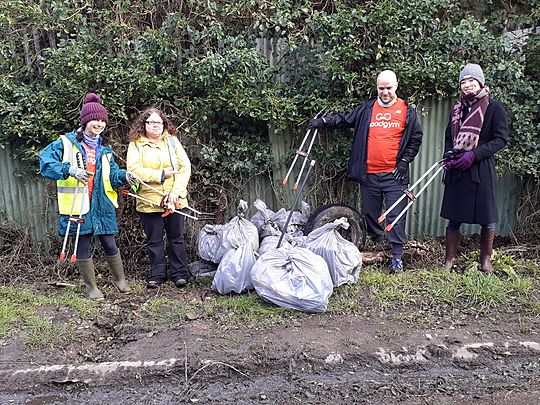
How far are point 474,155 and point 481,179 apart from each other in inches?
10.4

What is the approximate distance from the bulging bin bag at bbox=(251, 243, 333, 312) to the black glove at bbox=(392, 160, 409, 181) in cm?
131

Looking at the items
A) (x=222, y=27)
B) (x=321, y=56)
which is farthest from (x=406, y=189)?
(x=222, y=27)

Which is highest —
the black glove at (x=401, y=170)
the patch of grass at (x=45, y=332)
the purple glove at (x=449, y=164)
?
the purple glove at (x=449, y=164)

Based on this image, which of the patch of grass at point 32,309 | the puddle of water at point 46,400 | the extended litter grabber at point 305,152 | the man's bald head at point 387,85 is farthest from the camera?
the extended litter grabber at point 305,152

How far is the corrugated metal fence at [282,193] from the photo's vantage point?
5.64m

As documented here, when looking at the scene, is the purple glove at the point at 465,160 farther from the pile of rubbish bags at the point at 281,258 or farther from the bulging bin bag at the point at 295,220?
the bulging bin bag at the point at 295,220

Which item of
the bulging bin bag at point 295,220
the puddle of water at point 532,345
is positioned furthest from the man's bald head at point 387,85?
the puddle of water at point 532,345

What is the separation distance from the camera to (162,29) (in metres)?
5.36

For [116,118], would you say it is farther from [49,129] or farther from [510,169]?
[510,169]

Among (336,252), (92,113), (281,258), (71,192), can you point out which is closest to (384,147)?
(336,252)

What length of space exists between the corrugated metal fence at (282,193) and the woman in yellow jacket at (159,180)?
41.4 inches

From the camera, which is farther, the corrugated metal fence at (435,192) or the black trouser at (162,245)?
the corrugated metal fence at (435,192)

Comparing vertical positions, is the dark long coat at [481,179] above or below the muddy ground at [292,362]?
above

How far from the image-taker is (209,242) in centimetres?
507
